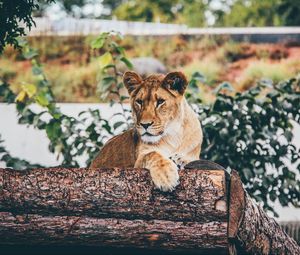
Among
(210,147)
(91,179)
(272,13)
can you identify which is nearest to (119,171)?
(91,179)

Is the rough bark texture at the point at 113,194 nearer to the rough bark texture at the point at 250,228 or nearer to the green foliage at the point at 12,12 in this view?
the rough bark texture at the point at 250,228

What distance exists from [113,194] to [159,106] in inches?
34.4

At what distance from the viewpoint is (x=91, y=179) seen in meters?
4.48

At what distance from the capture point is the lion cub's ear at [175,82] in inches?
204

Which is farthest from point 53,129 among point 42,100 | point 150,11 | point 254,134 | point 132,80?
point 150,11

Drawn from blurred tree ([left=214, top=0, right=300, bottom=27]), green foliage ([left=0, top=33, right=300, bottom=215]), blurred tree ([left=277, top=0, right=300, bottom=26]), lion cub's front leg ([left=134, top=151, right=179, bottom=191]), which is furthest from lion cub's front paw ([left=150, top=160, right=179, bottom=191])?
blurred tree ([left=214, top=0, right=300, bottom=27])

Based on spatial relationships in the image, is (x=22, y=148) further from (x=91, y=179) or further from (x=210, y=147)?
(x=91, y=179)

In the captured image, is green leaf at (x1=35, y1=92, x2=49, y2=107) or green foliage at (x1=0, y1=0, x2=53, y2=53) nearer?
green foliage at (x1=0, y1=0, x2=53, y2=53)

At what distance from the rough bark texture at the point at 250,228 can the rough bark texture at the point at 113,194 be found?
10 cm

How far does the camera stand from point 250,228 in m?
4.60

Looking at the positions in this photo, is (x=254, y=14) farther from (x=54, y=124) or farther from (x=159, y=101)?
(x=159, y=101)

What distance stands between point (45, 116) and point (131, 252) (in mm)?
6160

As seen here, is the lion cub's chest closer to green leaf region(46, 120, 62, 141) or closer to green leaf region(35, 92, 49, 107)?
green leaf region(35, 92, 49, 107)

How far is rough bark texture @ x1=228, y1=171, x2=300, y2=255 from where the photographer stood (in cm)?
448
